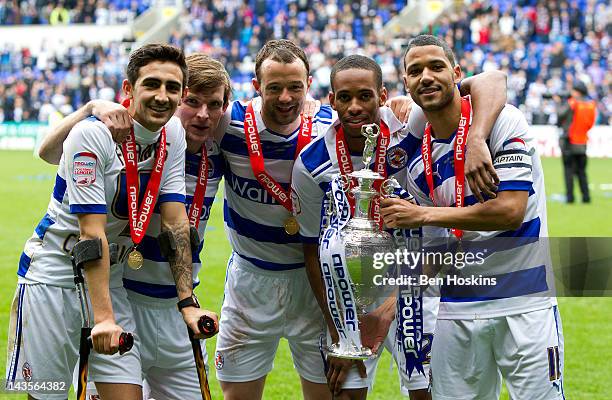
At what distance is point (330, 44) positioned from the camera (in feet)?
114

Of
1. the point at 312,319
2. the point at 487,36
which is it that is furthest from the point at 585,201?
the point at 487,36

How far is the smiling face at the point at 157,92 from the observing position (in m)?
4.10

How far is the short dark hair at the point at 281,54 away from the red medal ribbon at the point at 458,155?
864 millimetres

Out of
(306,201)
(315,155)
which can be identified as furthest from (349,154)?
(306,201)

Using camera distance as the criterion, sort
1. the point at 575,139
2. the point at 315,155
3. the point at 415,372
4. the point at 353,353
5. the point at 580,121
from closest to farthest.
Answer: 1. the point at 353,353
2. the point at 415,372
3. the point at 315,155
4. the point at 575,139
5. the point at 580,121

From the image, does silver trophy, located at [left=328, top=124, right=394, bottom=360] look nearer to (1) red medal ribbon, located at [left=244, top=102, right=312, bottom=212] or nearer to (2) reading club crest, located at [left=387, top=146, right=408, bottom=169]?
(2) reading club crest, located at [left=387, top=146, right=408, bottom=169]

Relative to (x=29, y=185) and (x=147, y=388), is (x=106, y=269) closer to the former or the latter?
(x=147, y=388)

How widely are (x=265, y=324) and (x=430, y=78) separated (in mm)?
1816

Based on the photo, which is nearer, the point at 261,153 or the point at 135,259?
the point at 135,259

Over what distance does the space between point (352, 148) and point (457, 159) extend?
594mm

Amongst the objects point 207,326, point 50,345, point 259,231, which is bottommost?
point 50,345

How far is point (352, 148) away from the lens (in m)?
4.38

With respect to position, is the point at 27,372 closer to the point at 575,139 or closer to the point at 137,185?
the point at 137,185

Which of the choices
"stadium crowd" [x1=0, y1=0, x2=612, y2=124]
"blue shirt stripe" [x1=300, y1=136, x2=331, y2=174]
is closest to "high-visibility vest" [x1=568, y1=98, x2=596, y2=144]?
"stadium crowd" [x1=0, y1=0, x2=612, y2=124]
